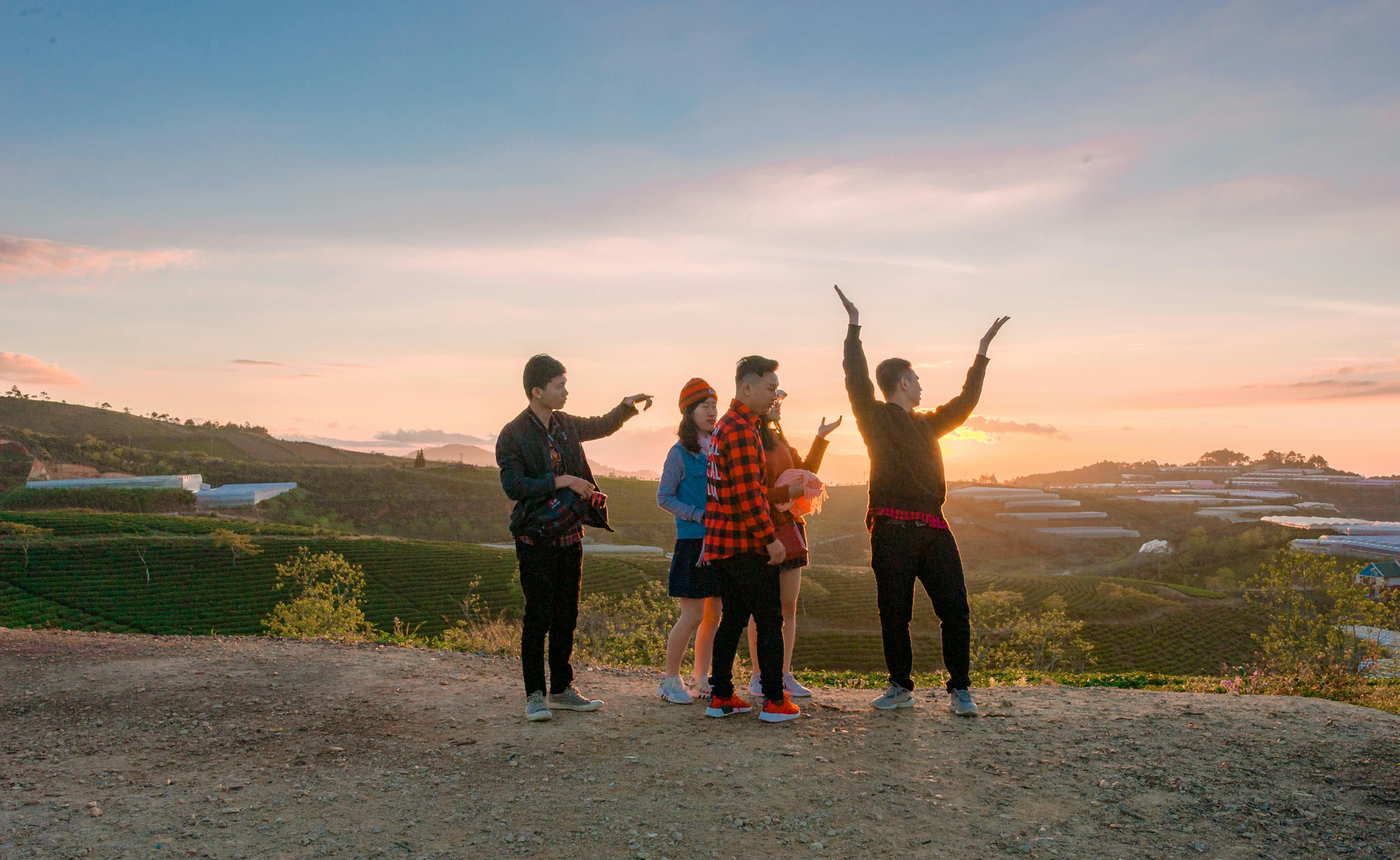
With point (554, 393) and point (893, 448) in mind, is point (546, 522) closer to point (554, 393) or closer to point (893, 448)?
point (554, 393)

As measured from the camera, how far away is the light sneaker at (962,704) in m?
4.71

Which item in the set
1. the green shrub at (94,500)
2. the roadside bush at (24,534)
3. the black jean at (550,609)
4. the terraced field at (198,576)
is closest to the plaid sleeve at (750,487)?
the black jean at (550,609)

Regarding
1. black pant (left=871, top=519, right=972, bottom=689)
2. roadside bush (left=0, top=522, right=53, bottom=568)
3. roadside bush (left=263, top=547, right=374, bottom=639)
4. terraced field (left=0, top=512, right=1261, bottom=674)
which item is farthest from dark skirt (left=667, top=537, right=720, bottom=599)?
roadside bush (left=0, top=522, right=53, bottom=568)

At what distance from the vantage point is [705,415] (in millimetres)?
4836

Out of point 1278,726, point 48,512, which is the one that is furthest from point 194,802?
point 48,512

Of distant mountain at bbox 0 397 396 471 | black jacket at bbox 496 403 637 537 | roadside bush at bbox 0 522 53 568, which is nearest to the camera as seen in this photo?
black jacket at bbox 496 403 637 537

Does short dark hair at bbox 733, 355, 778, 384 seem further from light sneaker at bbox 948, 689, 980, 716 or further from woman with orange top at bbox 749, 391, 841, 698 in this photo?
light sneaker at bbox 948, 689, 980, 716

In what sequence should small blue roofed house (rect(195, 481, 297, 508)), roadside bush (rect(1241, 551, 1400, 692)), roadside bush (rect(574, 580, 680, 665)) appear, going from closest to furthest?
roadside bush (rect(1241, 551, 1400, 692))
roadside bush (rect(574, 580, 680, 665))
small blue roofed house (rect(195, 481, 297, 508))

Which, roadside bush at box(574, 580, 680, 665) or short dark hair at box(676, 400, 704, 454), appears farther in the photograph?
roadside bush at box(574, 580, 680, 665)

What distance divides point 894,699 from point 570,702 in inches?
77.5

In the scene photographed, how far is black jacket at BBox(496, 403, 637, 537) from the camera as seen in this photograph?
4496mm

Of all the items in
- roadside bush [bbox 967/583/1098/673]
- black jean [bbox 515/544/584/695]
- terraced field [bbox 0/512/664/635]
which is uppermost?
black jean [bbox 515/544/584/695]

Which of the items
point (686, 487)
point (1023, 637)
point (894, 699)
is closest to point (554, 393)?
point (686, 487)

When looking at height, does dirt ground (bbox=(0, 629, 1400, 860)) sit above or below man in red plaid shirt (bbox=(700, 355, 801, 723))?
below
